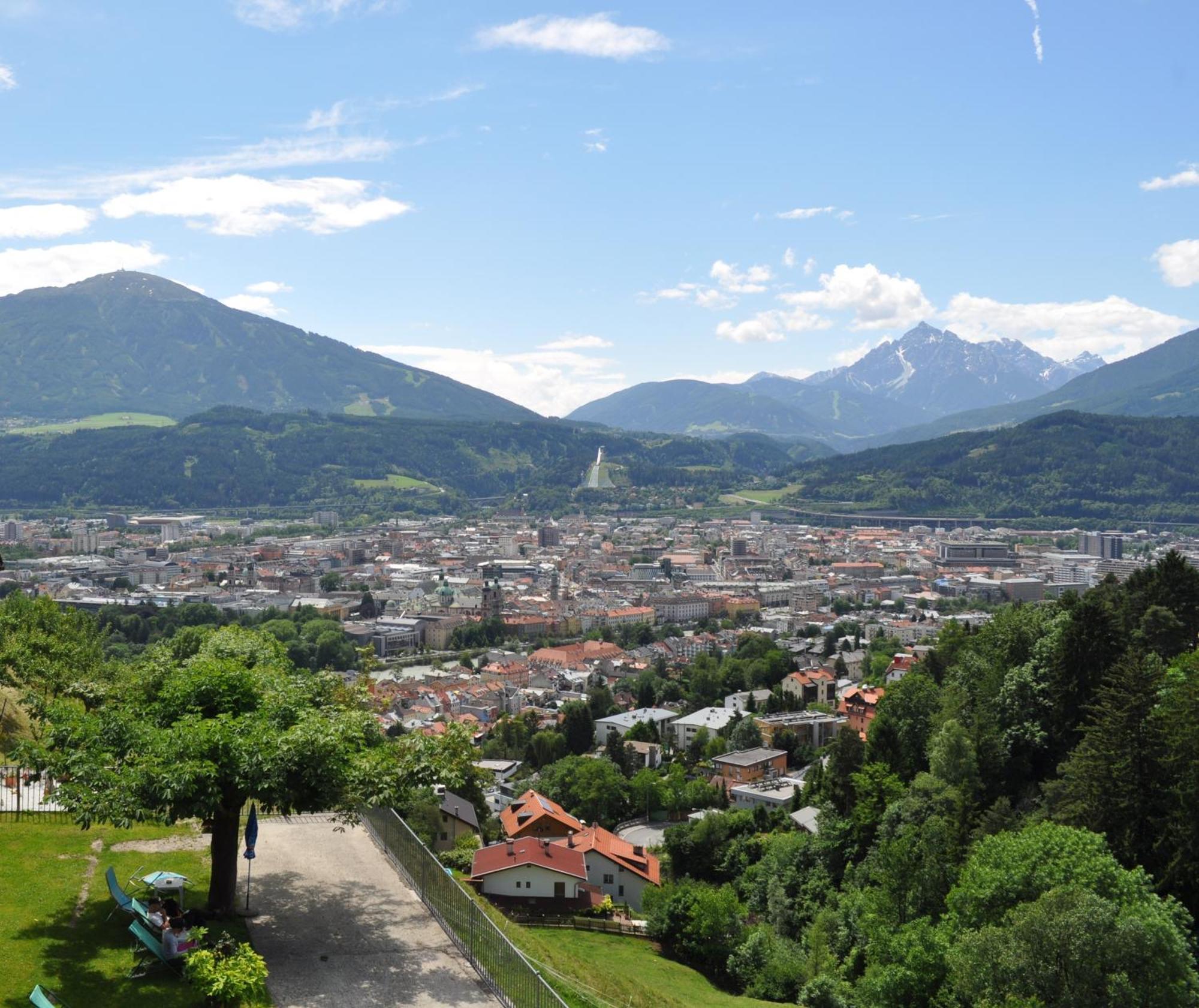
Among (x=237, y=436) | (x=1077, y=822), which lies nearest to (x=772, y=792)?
(x=1077, y=822)

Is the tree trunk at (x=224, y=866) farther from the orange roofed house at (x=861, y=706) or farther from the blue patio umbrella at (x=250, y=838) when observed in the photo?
the orange roofed house at (x=861, y=706)

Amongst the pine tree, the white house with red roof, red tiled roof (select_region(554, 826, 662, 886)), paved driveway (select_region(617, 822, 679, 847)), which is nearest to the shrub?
the pine tree

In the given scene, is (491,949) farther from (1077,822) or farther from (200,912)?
(1077,822)

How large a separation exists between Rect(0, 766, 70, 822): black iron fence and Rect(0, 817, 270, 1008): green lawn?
0.63 ft

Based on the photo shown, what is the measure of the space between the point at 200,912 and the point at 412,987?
2.29 m

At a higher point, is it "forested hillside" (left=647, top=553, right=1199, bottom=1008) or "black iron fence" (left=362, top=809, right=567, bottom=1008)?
"black iron fence" (left=362, top=809, right=567, bottom=1008)

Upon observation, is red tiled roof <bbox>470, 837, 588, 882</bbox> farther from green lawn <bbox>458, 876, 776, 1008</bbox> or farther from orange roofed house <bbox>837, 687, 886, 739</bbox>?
orange roofed house <bbox>837, 687, 886, 739</bbox>

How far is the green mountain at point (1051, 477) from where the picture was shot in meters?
154

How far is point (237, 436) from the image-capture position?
192625mm

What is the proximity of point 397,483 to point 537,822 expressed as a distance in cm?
16620

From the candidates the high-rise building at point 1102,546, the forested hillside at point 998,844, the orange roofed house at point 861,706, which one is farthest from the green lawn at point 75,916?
the high-rise building at point 1102,546

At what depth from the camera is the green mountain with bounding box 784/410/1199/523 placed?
506ft

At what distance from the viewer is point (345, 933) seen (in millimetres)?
9984

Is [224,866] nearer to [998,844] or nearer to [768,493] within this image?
[998,844]
